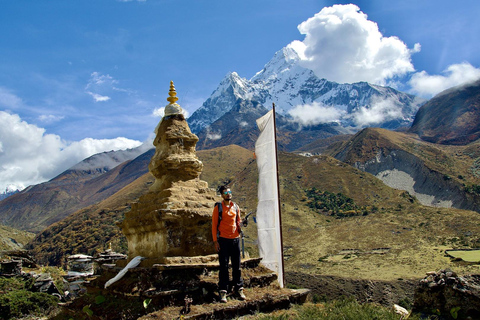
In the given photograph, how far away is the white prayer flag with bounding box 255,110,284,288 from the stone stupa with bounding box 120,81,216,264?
120cm

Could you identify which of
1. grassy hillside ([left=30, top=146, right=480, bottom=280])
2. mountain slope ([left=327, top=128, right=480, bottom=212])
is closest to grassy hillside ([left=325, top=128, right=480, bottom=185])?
mountain slope ([left=327, top=128, right=480, bottom=212])

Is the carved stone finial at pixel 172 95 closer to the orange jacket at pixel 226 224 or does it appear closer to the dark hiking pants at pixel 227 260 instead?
the orange jacket at pixel 226 224

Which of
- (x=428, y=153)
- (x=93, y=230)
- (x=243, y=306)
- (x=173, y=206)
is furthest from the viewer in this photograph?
(x=428, y=153)

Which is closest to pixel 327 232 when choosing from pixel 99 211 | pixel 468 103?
pixel 99 211

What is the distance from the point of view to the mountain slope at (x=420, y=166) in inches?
3922

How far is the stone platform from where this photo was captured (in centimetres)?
659

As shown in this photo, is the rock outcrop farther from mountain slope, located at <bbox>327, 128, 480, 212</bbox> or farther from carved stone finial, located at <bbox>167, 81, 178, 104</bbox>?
mountain slope, located at <bbox>327, 128, 480, 212</bbox>

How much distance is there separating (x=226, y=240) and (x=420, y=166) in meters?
123

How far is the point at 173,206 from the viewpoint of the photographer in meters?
8.16

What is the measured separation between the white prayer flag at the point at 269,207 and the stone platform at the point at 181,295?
1.27ft

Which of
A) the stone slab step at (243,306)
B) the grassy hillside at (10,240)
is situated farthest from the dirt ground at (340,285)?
the stone slab step at (243,306)

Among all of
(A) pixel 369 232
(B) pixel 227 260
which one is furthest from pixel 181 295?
(A) pixel 369 232

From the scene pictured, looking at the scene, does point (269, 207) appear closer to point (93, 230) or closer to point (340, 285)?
point (340, 285)

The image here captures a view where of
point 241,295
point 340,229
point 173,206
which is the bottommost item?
point 340,229
